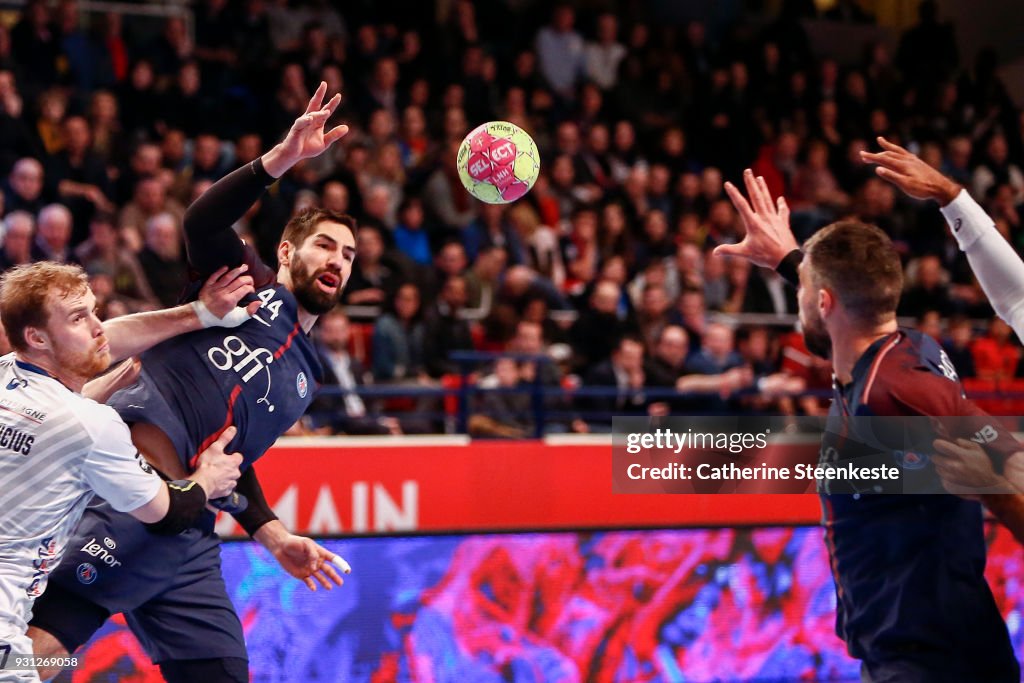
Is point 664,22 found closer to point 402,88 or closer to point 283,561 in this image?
point 402,88

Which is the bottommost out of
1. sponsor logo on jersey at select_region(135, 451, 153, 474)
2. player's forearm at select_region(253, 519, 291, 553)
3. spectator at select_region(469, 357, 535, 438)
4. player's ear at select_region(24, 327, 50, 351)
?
spectator at select_region(469, 357, 535, 438)

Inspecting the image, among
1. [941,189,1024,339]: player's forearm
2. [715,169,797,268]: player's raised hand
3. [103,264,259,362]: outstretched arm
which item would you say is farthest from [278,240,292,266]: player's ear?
[941,189,1024,339]: player's forearm

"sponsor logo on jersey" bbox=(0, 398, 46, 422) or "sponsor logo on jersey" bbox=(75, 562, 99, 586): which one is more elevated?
"sponsor logo on jersey" bbox=(0, 398, 46, 422)

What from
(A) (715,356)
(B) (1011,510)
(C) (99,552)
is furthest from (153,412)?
(A) (715,356)

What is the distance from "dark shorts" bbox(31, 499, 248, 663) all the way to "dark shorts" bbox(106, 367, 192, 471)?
0.30 meters

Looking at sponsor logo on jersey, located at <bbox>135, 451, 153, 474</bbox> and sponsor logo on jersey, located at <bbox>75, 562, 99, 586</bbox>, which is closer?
sponsor logo on jersey, located at <bbox>135, 451, 153, 474</bbox>

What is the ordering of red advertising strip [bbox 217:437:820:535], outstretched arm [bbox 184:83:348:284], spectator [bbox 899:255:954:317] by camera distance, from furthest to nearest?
spectator [bbox 899:255:954:317] < red advertising strip [bbox 217:437:820:535] < outstretched arm [bbox 184:83:348:284]

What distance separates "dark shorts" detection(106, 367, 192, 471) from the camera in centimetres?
432

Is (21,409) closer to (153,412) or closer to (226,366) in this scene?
(153,412)

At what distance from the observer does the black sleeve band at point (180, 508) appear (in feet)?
12.6

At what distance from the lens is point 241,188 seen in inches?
168

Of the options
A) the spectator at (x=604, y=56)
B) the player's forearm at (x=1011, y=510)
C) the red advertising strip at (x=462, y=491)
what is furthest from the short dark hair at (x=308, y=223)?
the spectator at (x=604, y=56)

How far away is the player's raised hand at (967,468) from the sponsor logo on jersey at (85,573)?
278 centimetres

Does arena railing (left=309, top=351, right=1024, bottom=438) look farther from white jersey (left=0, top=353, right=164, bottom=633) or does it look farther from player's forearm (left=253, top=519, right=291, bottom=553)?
white jersey (left=0, top=353, right=164, bottom=633)
